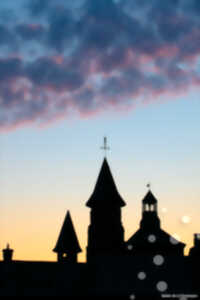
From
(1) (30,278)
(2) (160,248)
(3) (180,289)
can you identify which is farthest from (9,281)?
(2) (160,248)

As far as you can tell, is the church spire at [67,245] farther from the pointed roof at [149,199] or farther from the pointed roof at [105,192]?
the pointed roof at [149,199]

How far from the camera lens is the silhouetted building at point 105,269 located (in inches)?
1997

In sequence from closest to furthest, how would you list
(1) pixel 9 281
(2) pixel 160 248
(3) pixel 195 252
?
(1) pixel 9 281 < (3) pixel 195 252 < (2) pixel 160 248

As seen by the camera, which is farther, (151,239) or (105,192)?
(151,239)

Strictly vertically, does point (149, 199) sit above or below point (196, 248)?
above

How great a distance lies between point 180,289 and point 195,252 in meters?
5.66

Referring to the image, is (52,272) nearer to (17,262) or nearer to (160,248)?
(17,262)

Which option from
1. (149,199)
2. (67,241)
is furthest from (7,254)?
(149,199)

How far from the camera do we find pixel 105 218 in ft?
188

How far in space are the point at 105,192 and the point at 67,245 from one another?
6.75 metres

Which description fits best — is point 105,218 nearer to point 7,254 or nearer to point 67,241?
point 67,241

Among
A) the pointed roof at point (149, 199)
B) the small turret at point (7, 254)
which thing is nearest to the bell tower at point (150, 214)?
the pointed roof at point (149, 199)

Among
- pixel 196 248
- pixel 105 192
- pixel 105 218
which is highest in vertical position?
pixel 105 192

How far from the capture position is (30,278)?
5181cm
